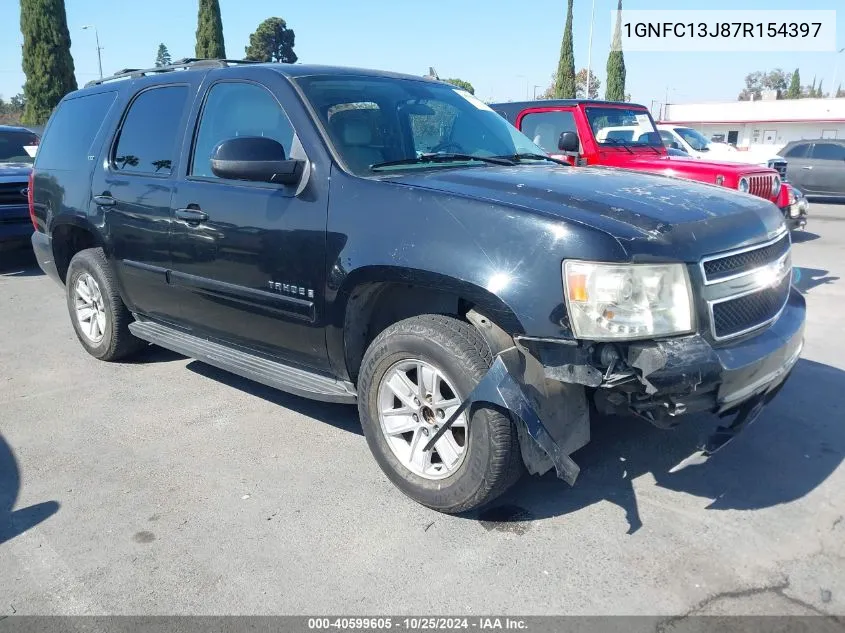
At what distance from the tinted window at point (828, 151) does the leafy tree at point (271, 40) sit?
55822 millimetres

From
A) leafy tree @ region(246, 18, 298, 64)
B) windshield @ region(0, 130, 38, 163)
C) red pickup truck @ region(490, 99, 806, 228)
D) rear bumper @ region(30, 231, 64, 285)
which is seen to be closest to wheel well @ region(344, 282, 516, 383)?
rear bumper @ region(30, 231, 64, 285)

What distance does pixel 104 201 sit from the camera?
4.61m

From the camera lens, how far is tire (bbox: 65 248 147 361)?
493 centimetres

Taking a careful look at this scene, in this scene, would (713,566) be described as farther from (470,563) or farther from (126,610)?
(126,610)

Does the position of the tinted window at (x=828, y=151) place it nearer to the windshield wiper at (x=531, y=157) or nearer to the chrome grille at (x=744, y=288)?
the windshield wiper at (x=531, y=157)

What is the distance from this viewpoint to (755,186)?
876 centimetres

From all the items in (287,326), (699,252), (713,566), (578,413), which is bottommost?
(713,566)

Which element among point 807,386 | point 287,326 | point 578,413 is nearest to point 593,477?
point 578,413

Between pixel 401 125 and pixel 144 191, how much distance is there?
170 centimetres

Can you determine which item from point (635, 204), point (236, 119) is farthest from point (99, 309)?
point (635, 204)

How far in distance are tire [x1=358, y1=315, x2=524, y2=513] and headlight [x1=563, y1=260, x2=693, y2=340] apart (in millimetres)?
462

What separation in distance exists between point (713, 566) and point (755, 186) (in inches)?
→ 286

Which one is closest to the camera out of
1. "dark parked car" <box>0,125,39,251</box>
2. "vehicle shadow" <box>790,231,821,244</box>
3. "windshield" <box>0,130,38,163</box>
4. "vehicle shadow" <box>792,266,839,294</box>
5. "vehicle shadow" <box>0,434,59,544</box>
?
"vehicle shadow" <box>0,434,59,544</box>

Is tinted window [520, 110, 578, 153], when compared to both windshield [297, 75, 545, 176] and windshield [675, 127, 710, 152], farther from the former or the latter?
windshield [675, 127, 710, 152]
